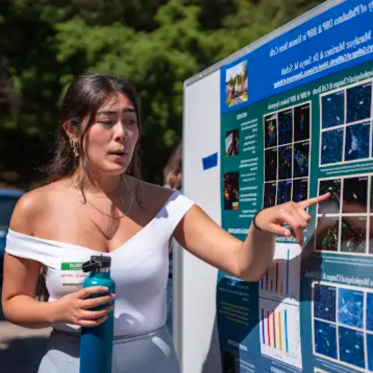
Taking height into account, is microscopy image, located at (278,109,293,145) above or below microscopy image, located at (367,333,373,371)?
above

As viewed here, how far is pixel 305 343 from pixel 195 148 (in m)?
1.17

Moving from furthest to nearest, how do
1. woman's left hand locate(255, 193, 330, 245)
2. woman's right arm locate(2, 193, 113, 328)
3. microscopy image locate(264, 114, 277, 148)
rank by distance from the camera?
microscopy image locate(264, 114, 277, 148), woman's right arm locate(2, 193, 113, 328), woman's left hand locate(255, 193, 330, 245)

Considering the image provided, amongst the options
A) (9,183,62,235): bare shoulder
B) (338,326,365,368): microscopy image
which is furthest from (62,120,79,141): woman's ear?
(338,326,365,368): microscopy image

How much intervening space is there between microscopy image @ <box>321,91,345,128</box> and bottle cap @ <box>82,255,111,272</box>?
75 cm

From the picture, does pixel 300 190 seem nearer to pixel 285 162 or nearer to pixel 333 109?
pixel 285 162

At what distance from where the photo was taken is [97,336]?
1.98 meters

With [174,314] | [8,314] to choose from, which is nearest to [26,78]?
[174,314]

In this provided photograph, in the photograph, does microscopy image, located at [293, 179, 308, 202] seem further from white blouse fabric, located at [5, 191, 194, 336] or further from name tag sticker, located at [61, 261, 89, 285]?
name tag sticker, located at [61, 261, 89, 285]

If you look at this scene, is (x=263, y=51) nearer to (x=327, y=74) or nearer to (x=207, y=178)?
(x=327, y=74)

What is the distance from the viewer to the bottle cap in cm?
197

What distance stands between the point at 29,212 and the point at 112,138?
0.37m

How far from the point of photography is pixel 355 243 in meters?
1.85

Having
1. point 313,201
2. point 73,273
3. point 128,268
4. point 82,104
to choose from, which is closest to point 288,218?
point 313,201

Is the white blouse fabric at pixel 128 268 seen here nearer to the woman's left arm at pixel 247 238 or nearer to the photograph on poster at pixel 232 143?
the woman's left arm at pixel 247 238
